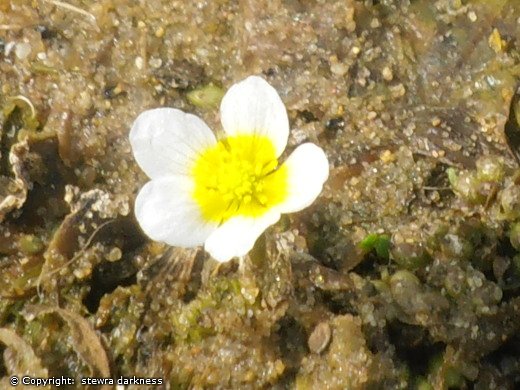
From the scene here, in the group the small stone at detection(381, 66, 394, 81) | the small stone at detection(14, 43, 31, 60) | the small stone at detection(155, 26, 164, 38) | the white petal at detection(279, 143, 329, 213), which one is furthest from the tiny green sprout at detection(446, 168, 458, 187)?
the small stone at detection(14, 43, 31, 60)

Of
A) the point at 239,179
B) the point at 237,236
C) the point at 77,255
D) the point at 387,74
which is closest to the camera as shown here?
the point at 237,236

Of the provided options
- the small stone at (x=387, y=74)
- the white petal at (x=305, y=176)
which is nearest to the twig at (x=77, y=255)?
the white petal at (x=305, y=176)

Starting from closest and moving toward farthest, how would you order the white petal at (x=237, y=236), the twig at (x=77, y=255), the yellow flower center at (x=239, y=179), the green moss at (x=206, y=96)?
the white petal at (x=237, y=236)
the yellow flower center at (x=239, y=179)
the twig at (x=77, y=255)
the green moss at (x=206, y=96)

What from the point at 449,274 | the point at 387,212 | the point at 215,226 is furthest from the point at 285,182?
the point at 449,274

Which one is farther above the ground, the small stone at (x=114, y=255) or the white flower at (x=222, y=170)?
the white flower at (x=222, y=170)

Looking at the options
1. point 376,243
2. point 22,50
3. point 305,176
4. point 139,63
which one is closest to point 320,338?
point 376,243

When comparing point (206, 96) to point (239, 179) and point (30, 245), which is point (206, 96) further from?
point (30, 245)

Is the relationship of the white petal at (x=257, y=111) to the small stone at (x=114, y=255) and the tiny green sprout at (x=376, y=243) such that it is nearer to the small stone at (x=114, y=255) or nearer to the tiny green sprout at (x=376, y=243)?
the tiny green sprout at (x=376, y=243)
